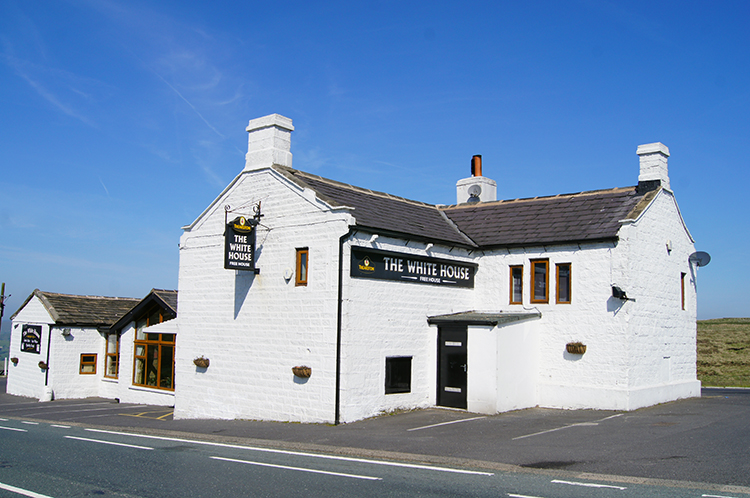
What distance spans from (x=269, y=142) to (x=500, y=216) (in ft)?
26.4

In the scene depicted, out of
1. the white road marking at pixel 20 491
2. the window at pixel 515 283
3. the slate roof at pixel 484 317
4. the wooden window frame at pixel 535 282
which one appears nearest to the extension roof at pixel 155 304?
the slate roof at pixel 484 317

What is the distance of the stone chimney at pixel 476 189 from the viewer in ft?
77.9

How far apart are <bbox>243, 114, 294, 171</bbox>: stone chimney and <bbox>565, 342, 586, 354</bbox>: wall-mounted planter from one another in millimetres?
9672

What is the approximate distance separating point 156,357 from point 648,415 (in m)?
19.7

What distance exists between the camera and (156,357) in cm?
2655

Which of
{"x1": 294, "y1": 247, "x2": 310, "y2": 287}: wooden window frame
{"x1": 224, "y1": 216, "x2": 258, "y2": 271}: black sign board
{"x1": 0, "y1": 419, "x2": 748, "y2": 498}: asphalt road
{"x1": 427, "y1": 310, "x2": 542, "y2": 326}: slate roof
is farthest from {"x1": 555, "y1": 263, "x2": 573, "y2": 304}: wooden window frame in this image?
{"x1": 0, "y1": 419, "x2": 748, "y2": 498}: asphalt road

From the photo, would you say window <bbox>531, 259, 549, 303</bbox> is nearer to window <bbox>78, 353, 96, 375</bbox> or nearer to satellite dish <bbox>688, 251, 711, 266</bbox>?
satellite dish <bbox>688, 251, 711, 266</bbox>

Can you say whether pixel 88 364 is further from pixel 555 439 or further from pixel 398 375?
pixel 555 439

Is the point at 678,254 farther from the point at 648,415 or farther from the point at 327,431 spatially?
the point at 327,431

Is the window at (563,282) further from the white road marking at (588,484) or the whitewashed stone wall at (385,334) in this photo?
the white road marking at (588,484)

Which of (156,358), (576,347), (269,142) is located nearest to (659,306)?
(576,347)

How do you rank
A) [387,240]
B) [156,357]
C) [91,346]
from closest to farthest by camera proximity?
[387,240] < [156,357] < [91,346]

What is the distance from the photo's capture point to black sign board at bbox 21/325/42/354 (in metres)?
30.7

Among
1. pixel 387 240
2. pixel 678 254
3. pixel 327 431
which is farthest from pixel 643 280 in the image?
pixel 327 431
